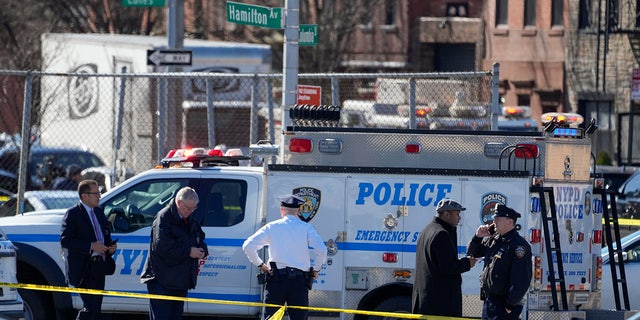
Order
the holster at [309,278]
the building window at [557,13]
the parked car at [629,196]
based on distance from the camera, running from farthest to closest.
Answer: the building window at [557,13]
the parked car at [629,196]
the holster at [309,278]

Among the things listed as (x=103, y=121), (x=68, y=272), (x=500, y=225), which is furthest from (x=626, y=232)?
(x=103, y=121)

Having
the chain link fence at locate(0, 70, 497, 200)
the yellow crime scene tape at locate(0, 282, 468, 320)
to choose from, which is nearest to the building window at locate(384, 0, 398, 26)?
the chain link fence at locate(0, 70, 497, 200)

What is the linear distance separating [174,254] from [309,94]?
4.92 meters

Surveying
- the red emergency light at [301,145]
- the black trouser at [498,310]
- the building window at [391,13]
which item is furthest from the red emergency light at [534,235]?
the building window at [391,13]

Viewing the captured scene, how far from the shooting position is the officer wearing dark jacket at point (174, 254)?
33.1 feet

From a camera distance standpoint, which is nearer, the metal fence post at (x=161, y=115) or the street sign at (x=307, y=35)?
the street sign at (x=307, y=35)

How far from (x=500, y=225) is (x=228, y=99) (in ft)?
47.1

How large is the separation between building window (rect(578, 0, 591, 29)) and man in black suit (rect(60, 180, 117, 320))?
2604cm

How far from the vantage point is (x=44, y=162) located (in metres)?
20.8

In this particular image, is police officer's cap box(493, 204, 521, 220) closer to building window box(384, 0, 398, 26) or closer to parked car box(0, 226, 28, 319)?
parked car box(0, 226, 28, 319)

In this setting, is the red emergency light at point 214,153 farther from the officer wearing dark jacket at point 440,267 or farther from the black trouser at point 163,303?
the officer wearing dark jacket at point 440,267

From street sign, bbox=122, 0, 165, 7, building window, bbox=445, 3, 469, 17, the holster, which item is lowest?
the holster

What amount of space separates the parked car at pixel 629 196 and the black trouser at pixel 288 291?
9.49 m

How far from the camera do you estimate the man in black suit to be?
10805mm
